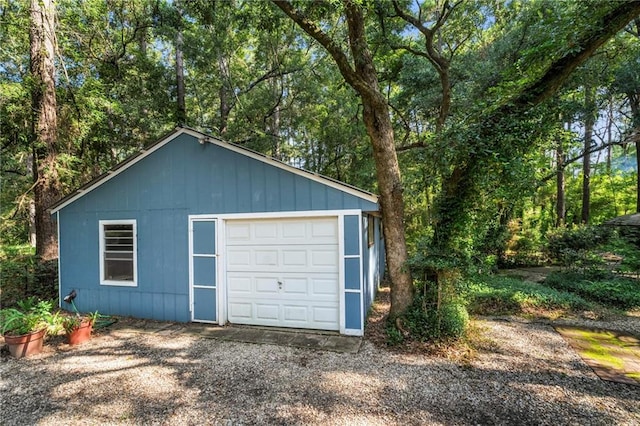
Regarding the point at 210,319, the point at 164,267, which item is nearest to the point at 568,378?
the point at 210,319

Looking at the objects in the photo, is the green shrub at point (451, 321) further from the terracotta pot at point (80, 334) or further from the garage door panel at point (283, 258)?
the terracotta pot at point (80, 334)

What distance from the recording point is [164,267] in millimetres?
5980

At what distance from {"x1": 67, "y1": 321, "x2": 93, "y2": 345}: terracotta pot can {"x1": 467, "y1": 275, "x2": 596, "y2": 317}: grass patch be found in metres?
7.01

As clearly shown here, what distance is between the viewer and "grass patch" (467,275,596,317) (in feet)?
20.5

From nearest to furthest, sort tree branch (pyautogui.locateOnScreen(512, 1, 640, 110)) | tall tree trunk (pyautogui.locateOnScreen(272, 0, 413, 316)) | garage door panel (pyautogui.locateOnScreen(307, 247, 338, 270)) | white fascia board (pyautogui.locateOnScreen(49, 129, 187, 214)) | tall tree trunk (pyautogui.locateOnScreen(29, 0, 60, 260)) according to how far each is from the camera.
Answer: tree branch (pyautogui.locateOnScreen(512, 1, 640, 110))
tall tree trunk (pyautogui.locateOnScreen(272, 0, 413, 316))
garage door panel (pyautogui.locateOnScreen(307, 247, 338, 270))
white fascia board (pyautogui.locateOnScreen(49, 129, 187, 214))
tall tree trunk (pyautogui.locateOnScreen(29, 0, 60, 260))

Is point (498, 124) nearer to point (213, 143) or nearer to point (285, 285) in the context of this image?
point (285, 285)

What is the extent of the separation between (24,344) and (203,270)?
8.69 feet

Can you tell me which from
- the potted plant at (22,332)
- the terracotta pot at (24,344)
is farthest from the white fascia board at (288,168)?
the terracotta pot at (24,344)

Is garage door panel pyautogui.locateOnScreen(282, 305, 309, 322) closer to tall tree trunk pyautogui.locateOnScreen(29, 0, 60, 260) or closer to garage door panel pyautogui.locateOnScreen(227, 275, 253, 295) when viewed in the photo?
garage door panel pyautogui.locateOnScreen(227, 275, 253, 295)

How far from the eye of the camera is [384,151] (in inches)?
202

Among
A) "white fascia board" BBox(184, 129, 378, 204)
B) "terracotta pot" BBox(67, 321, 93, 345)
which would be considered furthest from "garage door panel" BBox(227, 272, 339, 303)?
"terracotta pot" BBox(67, 321, 93, 345)

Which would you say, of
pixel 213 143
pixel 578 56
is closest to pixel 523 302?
pixel 578 56

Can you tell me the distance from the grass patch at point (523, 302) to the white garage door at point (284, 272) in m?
3.06

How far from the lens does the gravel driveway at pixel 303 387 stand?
3029 mm
